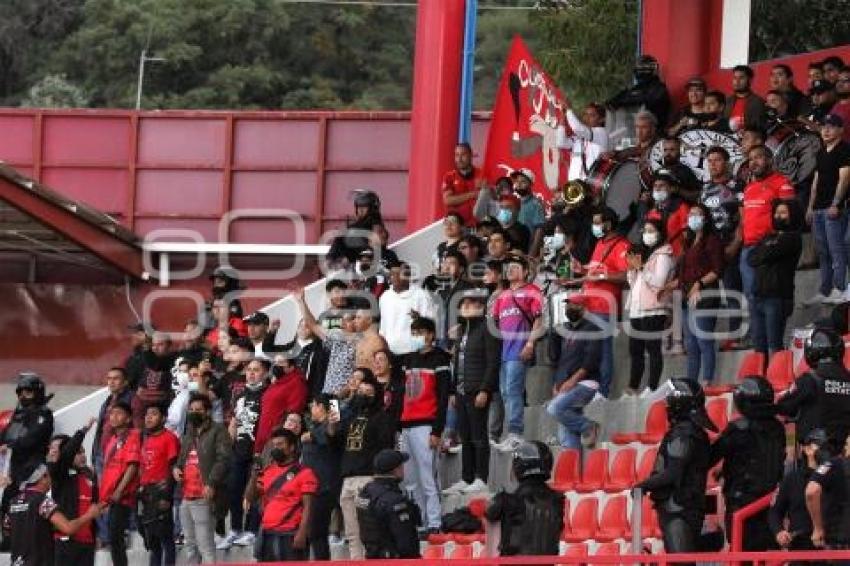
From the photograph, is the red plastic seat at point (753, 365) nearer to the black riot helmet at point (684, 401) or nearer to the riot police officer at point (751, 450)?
the black riot helmet at point (684, 401)

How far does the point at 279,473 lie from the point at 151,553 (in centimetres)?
204

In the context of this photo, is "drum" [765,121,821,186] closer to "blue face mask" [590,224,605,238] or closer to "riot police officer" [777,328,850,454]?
"blue face mask" [590,224,605,238]

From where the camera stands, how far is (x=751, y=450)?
1443 cm

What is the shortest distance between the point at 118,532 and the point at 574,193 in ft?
14.9

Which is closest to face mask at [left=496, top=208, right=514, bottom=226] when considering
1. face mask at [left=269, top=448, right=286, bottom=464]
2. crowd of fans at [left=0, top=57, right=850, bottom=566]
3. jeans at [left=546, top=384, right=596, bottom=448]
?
crowd of fans at [left=0, top=57, right=850, bottom=566]

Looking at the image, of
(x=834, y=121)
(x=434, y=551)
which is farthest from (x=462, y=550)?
(x=834, y=121)

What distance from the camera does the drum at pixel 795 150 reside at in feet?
61.4

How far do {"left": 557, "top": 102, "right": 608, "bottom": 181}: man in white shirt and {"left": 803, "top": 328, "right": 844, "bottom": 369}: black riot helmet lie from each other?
23.7 ft

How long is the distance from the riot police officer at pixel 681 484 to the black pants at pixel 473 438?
3761mm

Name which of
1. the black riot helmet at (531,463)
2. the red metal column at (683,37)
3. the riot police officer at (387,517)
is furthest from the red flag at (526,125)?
the black riot helmet at (531,463)

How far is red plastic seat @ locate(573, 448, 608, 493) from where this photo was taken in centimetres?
1741

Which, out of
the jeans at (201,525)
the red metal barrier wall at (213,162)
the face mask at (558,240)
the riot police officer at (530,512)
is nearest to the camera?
the riot police officer at (530,512)

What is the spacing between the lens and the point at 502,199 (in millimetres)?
20703

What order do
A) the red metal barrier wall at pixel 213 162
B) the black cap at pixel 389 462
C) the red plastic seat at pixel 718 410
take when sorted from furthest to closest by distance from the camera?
the red metal barrier wall at pixel 213 162 → the red plastic seat at pixel 718 410 → the black cap at pixel 389 462
